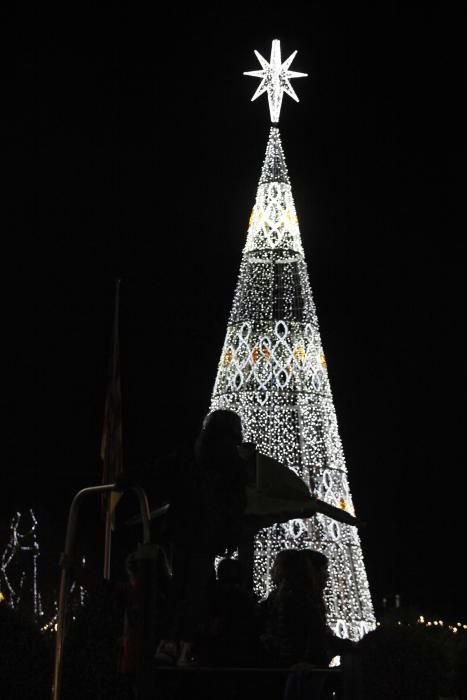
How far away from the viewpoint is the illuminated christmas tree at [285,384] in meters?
23.0

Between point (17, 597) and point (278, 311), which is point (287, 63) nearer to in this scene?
point (278, 311)

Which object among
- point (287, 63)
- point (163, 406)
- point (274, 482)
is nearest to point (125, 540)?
point (274, 482)

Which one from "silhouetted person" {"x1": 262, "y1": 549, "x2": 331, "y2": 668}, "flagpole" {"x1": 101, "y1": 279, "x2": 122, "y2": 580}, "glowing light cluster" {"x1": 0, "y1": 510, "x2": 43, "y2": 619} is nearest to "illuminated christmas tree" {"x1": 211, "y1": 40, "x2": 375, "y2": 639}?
"flagpole" {"x1": 101, "y1": 279, "x2": 122, "y2": 580}

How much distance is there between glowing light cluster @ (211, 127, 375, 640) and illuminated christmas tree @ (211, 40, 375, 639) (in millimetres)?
16

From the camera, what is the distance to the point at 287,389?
77.6 ft

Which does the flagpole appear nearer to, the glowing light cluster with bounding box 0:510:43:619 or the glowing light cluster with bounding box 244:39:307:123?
the glowing light cluster with bounding box 244:39:307:123

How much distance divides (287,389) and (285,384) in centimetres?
18

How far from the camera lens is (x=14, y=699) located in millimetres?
8414

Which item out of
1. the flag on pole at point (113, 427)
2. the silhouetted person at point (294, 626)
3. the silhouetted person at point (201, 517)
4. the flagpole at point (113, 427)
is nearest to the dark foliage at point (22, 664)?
the silhouetted person at point (201, 517)

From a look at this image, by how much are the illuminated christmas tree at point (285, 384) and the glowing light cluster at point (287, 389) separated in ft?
0.05

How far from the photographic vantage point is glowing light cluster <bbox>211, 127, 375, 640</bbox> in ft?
75.6

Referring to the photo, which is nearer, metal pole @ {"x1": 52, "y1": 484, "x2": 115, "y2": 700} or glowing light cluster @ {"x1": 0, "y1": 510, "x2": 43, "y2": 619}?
metal pole @ {"x1": 52, "y1": 484, "x2": 115, "y2": 700}

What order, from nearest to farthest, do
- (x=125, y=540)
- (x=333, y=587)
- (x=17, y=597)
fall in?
1. (x=125, y=540)
2. (x=333, y=587)
3. (x=17, y=597)

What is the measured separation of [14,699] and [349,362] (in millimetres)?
25424
